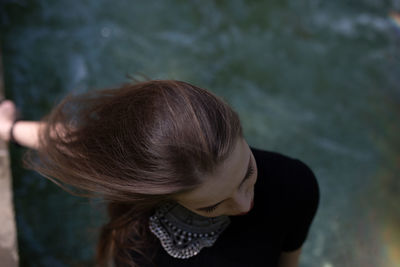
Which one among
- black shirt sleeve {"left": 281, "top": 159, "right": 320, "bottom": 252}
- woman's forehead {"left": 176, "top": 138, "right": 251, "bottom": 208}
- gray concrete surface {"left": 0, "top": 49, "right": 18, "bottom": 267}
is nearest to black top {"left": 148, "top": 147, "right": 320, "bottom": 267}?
black shirt sleeve {"left": 281, "top": 159, "right": 320, "bottom": 252}

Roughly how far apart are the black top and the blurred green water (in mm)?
A: 1259

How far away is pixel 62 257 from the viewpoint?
2279 mm

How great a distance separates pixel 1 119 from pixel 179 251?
3.86ft

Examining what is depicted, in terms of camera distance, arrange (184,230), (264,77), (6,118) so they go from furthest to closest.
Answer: (264,77) → (6,118) → (184,230)

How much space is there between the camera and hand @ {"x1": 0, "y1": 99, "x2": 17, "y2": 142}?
185 centimetres

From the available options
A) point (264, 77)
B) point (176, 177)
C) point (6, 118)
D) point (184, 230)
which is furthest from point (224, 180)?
point (264, 77)

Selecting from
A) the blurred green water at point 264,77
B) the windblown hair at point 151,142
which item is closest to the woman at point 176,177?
the windblown hair at point 151,142

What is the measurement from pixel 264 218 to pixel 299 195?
0.13 metres

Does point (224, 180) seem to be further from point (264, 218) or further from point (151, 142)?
point (264, 218)

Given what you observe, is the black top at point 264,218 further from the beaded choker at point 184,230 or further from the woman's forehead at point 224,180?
the woman's forehead at point 224,180

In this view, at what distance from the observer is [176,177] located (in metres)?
0.90

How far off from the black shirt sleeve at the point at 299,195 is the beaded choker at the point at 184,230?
0.69ft

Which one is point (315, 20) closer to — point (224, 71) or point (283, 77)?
point (283, 77)

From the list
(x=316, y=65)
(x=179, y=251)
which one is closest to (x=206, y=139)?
(x=179, y=251)
